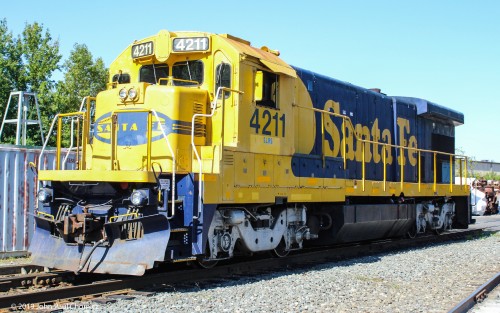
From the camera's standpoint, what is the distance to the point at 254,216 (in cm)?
855

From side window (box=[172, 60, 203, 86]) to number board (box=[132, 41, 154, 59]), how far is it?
47 cm

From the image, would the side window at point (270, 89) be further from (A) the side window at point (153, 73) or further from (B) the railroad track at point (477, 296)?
(B) the railroad track at point (477, 296)

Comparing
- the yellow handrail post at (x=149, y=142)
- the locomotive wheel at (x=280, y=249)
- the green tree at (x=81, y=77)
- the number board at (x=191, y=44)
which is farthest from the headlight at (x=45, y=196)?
the green tree at (x=81, y=77)

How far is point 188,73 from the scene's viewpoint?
27.7ft

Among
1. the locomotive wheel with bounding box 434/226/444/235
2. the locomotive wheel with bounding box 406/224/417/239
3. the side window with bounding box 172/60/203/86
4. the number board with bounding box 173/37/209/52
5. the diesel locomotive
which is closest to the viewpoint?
the diesel locomotive

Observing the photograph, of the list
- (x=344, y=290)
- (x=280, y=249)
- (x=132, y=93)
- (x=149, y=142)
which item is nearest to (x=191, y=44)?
(x=132, y=93)

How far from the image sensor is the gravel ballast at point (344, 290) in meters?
6.20

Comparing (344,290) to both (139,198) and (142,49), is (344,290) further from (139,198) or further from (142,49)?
(142,49)

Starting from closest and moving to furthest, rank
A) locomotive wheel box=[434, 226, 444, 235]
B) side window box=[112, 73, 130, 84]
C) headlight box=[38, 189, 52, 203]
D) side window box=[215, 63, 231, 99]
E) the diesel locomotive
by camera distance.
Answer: the diesel locomotive
headlight box=[38, 189, 52, 203]
side window box=[215, 63, 231, 99]
side window box=[112, 73, 130, 84]
locomotive wheel box=[434, 226, 444, 235]

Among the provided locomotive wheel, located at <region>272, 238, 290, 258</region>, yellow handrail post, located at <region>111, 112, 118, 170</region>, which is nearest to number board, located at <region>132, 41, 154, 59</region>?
yellow handrail post, located at <region>111, 112, 118, 170</region>

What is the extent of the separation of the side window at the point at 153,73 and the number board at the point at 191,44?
46 cm

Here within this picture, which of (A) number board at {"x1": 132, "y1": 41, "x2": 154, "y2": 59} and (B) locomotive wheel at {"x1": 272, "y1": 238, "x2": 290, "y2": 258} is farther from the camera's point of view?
(B) locomotive wheel at {"x1": 272, "y1": 238, "x2": 290, "y2": 258}

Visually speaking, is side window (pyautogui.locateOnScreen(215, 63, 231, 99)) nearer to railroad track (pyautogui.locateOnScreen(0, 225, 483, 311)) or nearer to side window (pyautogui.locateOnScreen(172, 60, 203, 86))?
side window (pyautogui.locateOnScreen(172, 60, 203, 86))

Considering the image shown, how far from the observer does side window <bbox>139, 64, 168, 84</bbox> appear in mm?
8648
